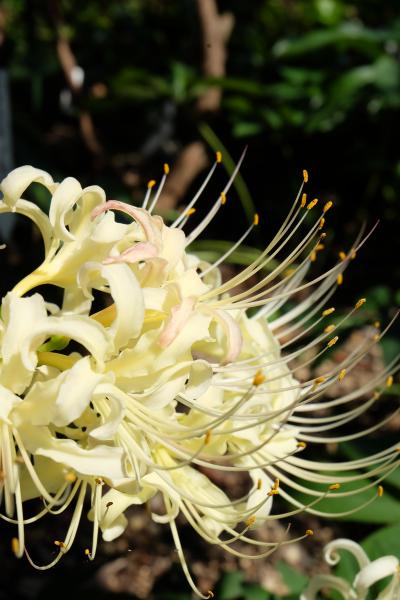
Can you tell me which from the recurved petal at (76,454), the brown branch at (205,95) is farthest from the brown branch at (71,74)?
the recurved petal at (76,454)

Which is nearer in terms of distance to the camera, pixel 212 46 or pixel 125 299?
pixel 125 299

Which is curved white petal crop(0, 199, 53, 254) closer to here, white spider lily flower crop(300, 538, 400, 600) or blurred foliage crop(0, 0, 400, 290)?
white spider lily flower crop(300, 538, 400, 600)

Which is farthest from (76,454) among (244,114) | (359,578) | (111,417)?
(244,114)

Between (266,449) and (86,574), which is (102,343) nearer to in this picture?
(266,449)

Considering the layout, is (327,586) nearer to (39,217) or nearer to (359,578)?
(359,578)

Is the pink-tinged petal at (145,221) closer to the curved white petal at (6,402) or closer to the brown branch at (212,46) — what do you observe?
the curved white petal at (6,402)
